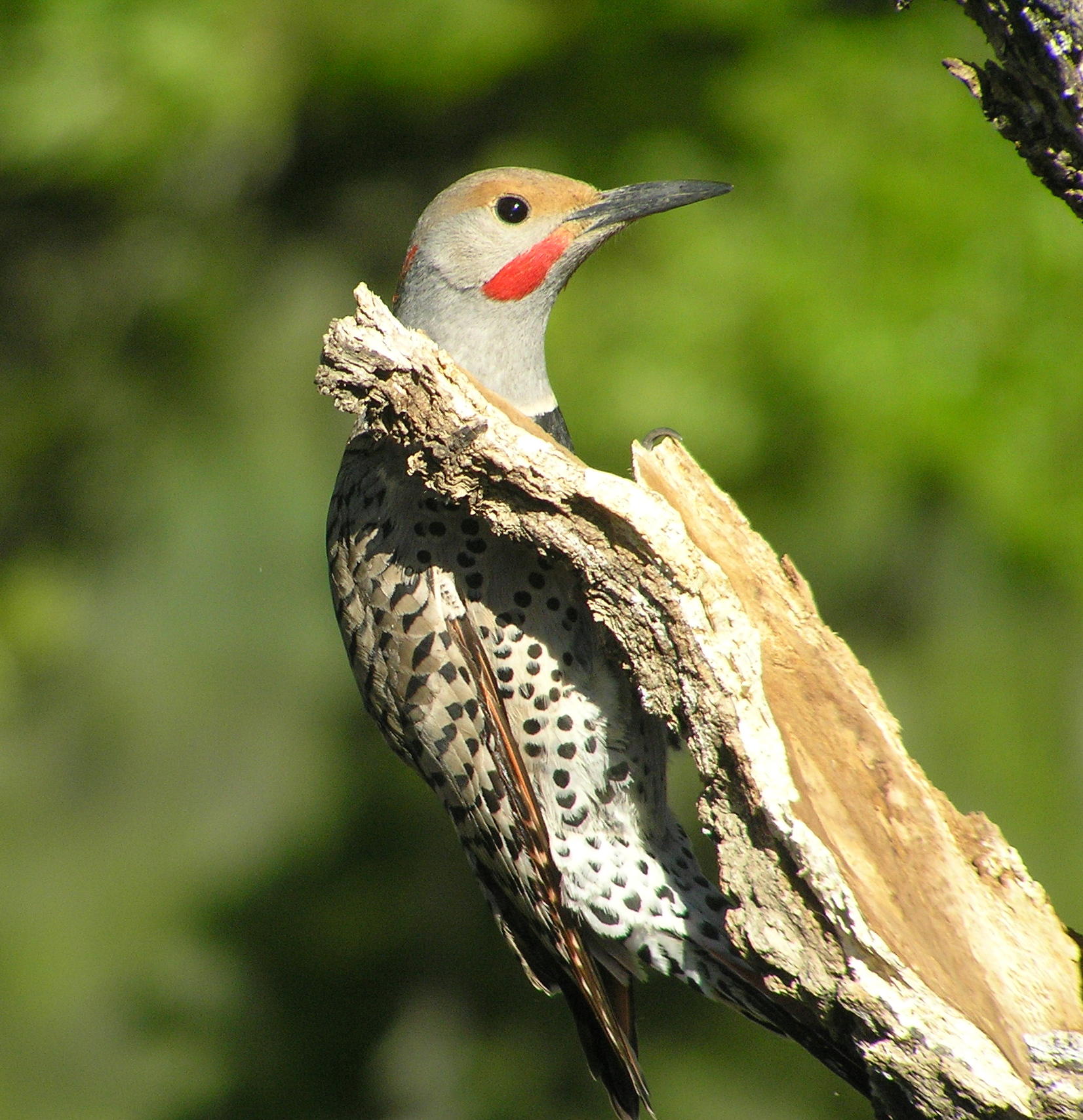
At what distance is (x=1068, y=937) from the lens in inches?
89.3

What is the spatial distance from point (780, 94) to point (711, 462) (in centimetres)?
112

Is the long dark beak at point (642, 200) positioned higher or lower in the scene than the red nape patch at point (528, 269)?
higher

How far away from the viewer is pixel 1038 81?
72.9 inches

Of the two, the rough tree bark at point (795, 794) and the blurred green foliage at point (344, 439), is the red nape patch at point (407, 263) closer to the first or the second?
the blurred green foliage at point (344, 439)

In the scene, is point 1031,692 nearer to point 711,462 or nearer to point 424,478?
point 711,462

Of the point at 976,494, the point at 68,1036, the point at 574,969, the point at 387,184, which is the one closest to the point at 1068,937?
the point at 574,969

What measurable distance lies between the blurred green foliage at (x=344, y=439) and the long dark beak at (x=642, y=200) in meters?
0.90

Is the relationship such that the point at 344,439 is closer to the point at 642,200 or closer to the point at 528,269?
the point at 528,269

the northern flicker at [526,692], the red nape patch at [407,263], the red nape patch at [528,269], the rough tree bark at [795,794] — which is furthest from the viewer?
the red nape patch at [407,263]

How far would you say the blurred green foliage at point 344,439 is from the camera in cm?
393

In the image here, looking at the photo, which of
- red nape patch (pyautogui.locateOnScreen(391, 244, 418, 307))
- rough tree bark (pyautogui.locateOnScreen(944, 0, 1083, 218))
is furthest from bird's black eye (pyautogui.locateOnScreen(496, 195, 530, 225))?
rough tree bark (pyautogui.locateOnScreen(944, 0, 1083, 218))

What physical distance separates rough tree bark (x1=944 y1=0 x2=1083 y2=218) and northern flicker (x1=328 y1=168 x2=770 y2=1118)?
1180 mm

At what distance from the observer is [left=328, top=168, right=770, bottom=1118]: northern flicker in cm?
289

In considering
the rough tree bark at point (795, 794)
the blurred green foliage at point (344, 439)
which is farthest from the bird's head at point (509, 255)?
the rough tree bark at point (795, 794)
